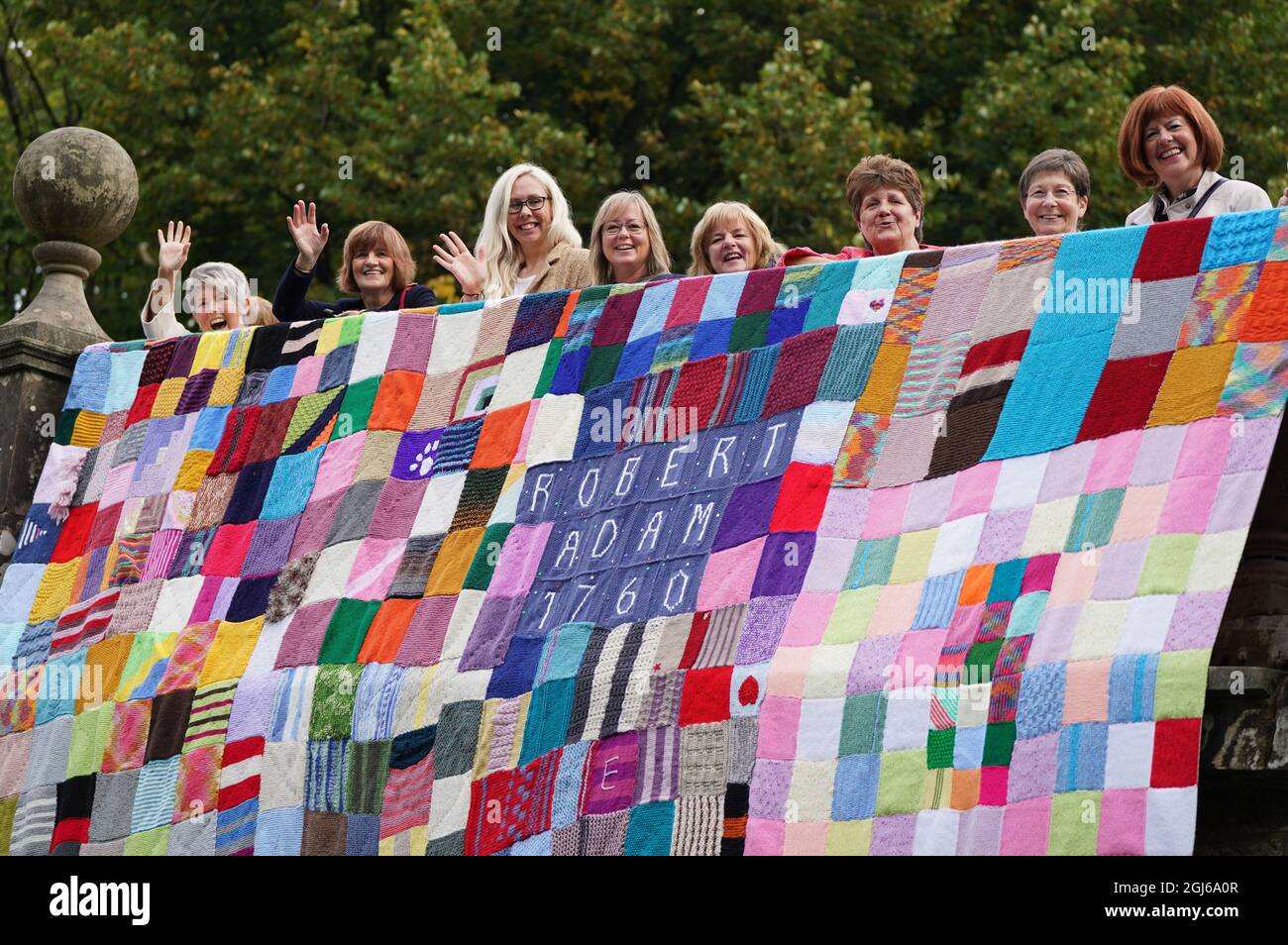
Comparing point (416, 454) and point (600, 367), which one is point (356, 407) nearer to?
point (416, 454)

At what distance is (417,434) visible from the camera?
7.35 metres

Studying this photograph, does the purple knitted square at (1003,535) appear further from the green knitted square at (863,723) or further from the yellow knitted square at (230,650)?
the yellow knitted square at (230,650)

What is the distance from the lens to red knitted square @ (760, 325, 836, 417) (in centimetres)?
648

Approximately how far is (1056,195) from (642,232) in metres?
1.48

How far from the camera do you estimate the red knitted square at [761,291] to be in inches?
264

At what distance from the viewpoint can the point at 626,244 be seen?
24.8 ft

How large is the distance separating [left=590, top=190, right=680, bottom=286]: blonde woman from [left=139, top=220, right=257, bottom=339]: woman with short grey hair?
79.3 inches

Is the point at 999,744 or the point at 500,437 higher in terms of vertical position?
the point at 500,437

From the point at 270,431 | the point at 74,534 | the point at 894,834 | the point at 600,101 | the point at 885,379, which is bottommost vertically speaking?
the point at 894,834

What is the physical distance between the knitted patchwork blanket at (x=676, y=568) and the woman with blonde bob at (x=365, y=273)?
46cm

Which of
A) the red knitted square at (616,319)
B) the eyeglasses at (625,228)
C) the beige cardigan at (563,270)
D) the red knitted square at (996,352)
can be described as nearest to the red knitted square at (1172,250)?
the red knitted square at (996,352)

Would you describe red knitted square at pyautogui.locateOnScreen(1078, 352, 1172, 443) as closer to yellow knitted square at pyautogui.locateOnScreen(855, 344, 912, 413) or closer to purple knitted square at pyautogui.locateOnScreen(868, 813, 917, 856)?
yellow knitted square at pyautogui.locateOnScreen(855, 344, 912, 413)

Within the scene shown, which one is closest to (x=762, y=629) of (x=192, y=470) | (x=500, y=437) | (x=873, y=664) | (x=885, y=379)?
(x=873, y=664)
